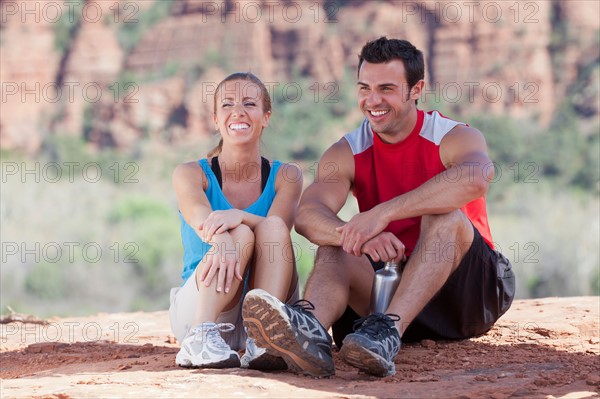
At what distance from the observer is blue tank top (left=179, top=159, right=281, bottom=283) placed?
426cm

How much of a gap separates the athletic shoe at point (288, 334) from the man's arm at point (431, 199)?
63cm

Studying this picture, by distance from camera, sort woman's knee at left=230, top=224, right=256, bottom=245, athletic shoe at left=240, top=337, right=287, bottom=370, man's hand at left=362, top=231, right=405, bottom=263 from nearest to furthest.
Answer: athletic shoe at left=240, top=337, right=287, bottom=370, woman's knee at left=230, top=224, right=256, bottom=245, man's hand at left=362, top=231, right=405, bottom=263

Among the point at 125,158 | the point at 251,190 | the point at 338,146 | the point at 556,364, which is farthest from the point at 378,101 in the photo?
the point at 125,158

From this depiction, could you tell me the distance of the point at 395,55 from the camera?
452 centimetres

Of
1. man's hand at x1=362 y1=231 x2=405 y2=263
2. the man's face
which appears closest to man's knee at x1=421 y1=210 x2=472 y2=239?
man's hand at x1=362 y1=231 x2=405 y2=263

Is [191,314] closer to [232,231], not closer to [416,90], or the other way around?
[232,231]

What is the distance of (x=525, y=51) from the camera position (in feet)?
126

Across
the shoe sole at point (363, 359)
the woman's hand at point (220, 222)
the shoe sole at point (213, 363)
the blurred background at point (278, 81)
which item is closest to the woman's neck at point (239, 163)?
the woman's hand at point (220, 222)

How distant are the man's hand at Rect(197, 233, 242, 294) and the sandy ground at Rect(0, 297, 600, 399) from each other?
1.31 ft

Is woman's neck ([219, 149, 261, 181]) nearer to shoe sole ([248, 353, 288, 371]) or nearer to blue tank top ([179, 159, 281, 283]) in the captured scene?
blue tank top ([179, 159, 281, 283])

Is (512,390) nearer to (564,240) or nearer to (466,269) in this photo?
(466,269)

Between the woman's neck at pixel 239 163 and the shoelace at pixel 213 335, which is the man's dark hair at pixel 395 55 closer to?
the woman's neck at pixel 239 163

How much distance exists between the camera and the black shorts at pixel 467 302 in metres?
4.20

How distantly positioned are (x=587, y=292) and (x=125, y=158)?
22.1 meters
